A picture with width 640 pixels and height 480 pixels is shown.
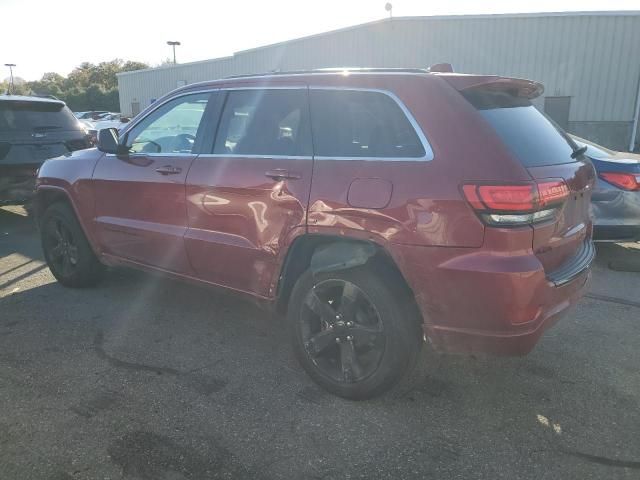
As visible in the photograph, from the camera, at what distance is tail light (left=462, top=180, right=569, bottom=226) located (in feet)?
7.94

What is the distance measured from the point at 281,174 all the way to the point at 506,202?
129cm

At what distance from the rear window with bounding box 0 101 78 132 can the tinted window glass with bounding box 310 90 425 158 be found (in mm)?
5908

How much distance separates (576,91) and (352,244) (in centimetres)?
1965

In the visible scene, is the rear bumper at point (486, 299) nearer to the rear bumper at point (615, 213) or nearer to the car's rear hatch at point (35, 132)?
the rear bumper at point (615, 213)

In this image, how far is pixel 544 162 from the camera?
Answer: 2676mm

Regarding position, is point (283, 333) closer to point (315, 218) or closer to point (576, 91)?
point (315, 218)

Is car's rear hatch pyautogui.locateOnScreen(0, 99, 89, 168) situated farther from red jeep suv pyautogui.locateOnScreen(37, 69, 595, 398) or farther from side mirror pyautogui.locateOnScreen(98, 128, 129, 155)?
red jeep suv pyautogui.locateOnScreen(37, 69, 595, 398)

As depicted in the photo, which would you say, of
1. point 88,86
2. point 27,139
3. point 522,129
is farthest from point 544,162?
point 88,86

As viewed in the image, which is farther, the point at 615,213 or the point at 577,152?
the point at 615,213

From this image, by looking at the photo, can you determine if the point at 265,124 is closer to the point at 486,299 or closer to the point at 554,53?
the point at 486,299

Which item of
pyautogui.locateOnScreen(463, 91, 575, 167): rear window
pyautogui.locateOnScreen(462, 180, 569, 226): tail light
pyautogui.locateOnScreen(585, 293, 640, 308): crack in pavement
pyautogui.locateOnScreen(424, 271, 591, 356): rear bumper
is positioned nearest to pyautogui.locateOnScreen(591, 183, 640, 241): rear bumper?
pyautogui.locateOnScreen(585, 293, 640, 308): crack in pavement

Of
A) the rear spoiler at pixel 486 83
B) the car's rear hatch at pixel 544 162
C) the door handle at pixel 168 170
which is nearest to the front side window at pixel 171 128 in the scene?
the door handle at pixel 168 170

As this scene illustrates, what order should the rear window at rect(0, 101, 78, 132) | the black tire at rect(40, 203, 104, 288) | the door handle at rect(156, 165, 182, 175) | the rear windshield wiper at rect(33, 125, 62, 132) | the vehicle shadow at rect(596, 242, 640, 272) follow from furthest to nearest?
1. the rear windshield wiper at rect(33, 125, 62, 132)
2. the rear window at rect(0, 101, 78, 132)
3. the vehicle shadow at rect(596, 242, 640, 272)
4. the black tire at rect(40, 203, 104, 288)
5. the door handle at rect(156, 165, 182, 175)

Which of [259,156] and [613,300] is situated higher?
[259,156]
